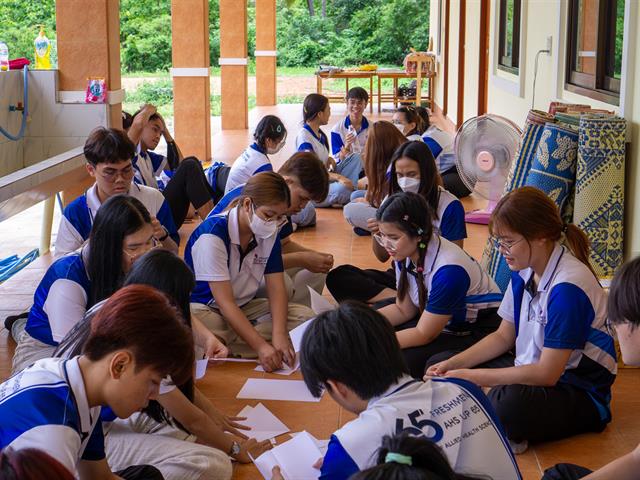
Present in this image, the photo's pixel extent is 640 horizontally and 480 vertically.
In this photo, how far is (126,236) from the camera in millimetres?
2861

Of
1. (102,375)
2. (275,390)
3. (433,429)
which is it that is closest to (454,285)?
(275,390)

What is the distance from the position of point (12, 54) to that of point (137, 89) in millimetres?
3128

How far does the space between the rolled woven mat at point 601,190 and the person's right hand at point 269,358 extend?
5.39ft

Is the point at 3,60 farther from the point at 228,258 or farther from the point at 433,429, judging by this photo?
the point at 433,429

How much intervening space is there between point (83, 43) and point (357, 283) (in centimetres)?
354

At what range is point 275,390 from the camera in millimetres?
3574

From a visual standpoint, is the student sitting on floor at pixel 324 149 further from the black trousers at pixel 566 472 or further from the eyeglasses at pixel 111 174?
the black trousers at pixel 566 472

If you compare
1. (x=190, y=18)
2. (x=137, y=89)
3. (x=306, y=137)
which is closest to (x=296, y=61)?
(x=137, y=89)

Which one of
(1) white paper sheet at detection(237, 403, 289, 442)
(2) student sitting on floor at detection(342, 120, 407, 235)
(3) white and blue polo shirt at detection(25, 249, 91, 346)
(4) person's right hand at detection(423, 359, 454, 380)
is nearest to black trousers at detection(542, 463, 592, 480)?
(4) person's right hand at detection(423, 359, 454, 380)

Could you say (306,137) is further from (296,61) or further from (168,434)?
(296,61)

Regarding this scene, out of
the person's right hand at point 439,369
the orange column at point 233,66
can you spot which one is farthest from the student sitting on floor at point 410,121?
the orange column at point 233,66

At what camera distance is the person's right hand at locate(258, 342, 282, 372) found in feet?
12.3

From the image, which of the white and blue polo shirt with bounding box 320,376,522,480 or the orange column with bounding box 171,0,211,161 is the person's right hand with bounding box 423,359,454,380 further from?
the orange column with bounding box 171,0,211,161

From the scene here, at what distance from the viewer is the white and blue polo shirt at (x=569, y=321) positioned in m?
2.89
